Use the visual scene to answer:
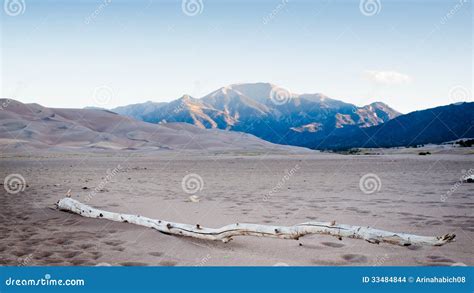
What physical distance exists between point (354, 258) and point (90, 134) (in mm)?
74732

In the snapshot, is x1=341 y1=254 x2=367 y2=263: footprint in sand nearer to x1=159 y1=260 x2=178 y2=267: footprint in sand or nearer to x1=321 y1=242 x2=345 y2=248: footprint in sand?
x1=321 y1=242 x2=345 y2=248: footprint in sand

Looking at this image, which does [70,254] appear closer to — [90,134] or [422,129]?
[90,134]

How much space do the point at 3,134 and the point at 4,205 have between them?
207 ft

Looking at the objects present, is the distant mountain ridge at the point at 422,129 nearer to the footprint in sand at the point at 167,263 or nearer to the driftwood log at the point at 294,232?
the driftwood log at the point at 294,232

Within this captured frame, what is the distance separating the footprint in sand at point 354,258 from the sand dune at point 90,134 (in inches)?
2134

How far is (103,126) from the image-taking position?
93250 mm

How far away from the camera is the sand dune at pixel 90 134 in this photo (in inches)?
2437

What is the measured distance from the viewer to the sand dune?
203 ft

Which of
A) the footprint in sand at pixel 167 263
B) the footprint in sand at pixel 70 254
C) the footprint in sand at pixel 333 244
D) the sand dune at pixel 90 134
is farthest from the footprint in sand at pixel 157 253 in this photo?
the sand dune at pixel 90 134

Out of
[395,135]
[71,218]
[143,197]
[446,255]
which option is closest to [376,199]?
[446,255]

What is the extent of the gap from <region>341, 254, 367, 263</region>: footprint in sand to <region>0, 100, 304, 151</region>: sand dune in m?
54.2

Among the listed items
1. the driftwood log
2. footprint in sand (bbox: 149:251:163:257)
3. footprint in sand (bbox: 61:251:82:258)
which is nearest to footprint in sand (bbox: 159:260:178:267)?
footprint in sand (bbox: 149:251:163:257)

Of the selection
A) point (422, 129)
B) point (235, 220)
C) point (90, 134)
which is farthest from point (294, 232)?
point (422, 129)

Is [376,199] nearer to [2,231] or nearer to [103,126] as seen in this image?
[2,231]
